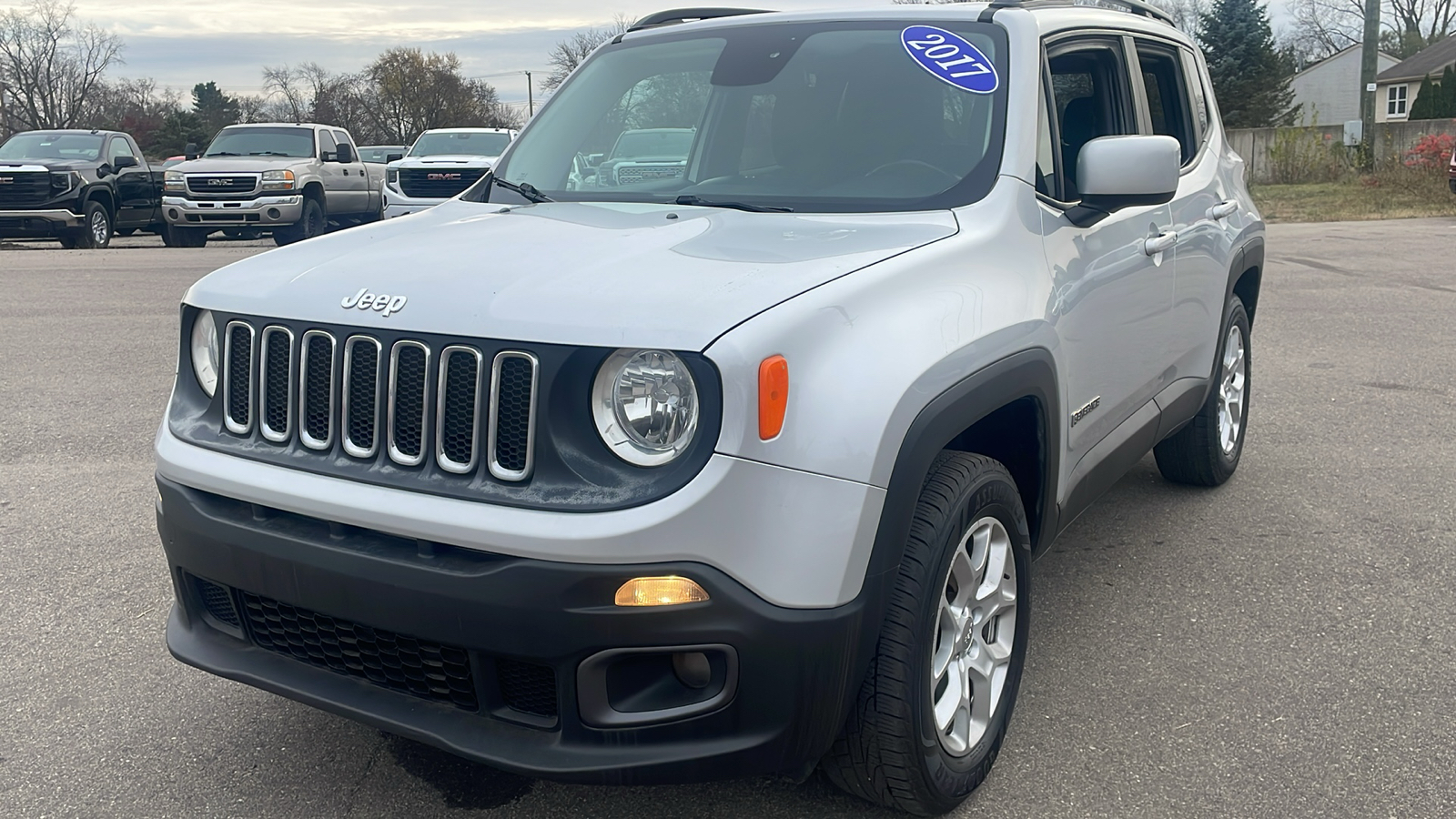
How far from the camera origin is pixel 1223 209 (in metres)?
4.73

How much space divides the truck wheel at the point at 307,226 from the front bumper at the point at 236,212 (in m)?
0.29

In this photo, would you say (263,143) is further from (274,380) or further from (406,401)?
(406,401)

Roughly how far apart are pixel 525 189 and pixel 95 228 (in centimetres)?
1660

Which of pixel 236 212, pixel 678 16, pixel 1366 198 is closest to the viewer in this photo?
pixel 678 16

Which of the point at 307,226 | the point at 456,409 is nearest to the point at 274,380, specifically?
the point at 456,409

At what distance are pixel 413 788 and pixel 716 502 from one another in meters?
1.26

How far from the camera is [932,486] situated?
2.59 meters

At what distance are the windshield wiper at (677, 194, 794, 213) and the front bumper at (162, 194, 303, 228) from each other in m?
14.8

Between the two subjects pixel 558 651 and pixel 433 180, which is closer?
pixel 558 651

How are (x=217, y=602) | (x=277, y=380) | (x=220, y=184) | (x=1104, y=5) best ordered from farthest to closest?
(x=220, y=184), (x=1104, y=5), (x=217, y=602), (x=277, y=380)

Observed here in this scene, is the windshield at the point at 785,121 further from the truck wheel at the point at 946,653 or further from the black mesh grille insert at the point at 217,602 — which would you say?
the black mesh grille insert at the point at 217,602

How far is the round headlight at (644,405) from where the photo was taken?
2.23 metres

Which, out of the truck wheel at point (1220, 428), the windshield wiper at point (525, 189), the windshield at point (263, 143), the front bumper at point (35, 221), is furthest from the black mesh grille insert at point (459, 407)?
the front bumper at point (35, 221)

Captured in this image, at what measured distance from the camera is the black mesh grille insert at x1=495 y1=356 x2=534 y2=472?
2283 mm
